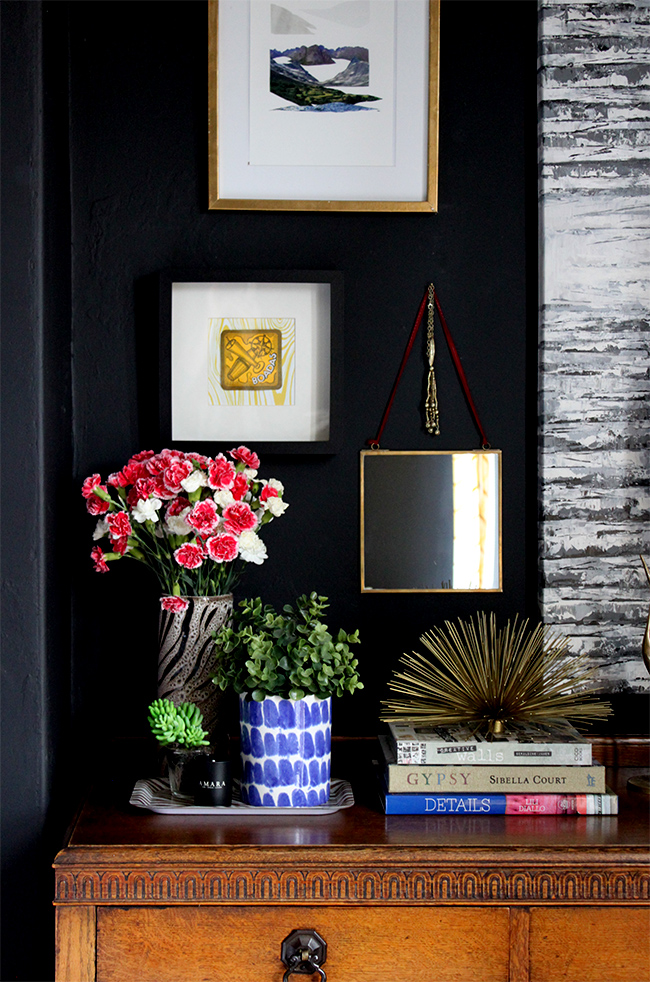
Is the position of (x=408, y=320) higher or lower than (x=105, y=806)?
higher

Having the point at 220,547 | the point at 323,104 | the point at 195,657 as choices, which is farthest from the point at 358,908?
the point at 323,104

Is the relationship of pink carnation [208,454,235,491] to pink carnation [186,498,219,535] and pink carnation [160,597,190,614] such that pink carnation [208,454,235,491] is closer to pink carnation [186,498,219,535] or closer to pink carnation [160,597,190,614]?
pink carnation [186,498,219,535]

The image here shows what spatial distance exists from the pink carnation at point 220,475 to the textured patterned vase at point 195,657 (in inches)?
7.6

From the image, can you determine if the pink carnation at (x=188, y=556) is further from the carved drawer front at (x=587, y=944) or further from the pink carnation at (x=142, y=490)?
the carved drawer front at (x=587, y=944)

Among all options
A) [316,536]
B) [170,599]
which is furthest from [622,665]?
[170,599]

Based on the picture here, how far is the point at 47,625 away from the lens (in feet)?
4.39

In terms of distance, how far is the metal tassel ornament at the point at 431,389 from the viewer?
1.63 meters

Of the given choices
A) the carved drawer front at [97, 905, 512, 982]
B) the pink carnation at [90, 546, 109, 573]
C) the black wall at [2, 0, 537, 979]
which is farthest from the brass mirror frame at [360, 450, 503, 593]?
the carved drawer front at [97, 905, 512, 982]

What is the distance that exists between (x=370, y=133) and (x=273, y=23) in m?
0.27

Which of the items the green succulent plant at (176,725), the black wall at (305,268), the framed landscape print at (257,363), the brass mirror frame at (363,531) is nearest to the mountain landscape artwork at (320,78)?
the black wall at (305,268)

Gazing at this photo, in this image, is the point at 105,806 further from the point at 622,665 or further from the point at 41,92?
the point at 41,92

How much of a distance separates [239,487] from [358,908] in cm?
66

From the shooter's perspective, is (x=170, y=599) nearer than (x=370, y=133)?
Yes

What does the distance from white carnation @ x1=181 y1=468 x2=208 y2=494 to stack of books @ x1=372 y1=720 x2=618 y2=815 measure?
515 millimetres
